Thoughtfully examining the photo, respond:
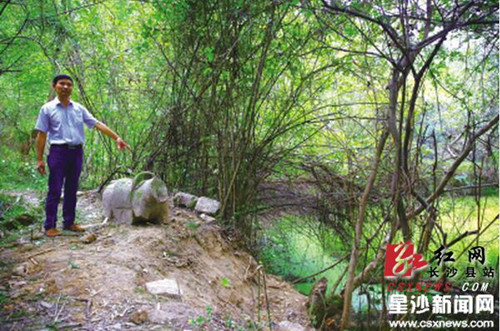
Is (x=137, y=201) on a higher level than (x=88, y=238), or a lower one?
higher

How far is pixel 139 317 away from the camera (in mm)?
2154

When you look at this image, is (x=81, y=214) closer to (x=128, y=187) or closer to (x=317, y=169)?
(x=128, y=187)

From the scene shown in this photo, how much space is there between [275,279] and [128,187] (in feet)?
6.44

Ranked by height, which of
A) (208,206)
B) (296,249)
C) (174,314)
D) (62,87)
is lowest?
(296,249)

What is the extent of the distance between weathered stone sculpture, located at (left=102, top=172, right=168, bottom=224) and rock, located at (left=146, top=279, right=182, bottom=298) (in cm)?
103

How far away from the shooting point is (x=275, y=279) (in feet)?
14.7

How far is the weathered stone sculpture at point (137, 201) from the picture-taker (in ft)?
11.8

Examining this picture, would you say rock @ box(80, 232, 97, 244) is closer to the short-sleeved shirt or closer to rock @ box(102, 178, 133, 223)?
rock @ box(102, 178, 133, 223)

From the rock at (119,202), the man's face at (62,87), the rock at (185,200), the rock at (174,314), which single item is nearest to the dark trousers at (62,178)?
the rock at (119,202)

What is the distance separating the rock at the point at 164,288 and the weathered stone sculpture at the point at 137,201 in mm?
1026

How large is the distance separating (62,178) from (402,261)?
9.05 ft

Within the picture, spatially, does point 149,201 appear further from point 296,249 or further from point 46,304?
point 296,249

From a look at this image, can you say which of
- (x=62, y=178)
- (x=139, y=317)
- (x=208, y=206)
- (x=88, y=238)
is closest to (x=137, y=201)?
(x=88, y=238)

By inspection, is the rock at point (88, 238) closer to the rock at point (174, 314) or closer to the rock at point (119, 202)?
the rock at point (119, 202)
